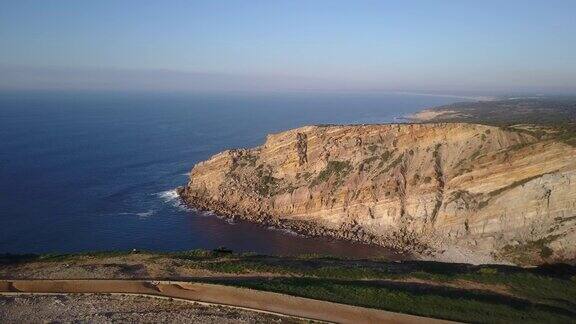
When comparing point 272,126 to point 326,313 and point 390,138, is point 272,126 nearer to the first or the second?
point 390,138

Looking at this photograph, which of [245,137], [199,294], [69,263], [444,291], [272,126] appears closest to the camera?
[199,294]

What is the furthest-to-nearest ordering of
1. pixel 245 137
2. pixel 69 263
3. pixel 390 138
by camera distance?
pixel 245 137 → pixel 390 138 → pixel 69 263

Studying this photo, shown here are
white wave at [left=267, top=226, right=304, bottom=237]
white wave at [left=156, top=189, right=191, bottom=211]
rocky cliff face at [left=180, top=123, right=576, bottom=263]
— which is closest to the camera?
rocky cliff face at [left=180, top=123, right=576, bottom=263]

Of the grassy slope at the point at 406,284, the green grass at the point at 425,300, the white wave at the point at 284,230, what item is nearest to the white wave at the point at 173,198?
the white wave at the point at 284,230

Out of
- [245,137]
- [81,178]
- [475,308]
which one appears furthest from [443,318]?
[245,137]

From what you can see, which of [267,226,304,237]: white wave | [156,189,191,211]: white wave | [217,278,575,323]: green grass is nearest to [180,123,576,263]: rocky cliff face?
[267,226,304,237]: white wave

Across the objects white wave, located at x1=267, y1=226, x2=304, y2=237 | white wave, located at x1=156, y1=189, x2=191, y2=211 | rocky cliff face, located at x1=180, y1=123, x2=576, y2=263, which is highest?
rocky cliff face, located at x1=180, y1=123, x2=576, y2=263

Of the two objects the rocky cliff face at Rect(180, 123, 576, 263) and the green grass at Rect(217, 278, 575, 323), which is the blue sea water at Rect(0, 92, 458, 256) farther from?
the green grass at Rect(217, 278, 575, 323)

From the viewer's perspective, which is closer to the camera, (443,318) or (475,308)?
(443,318)
